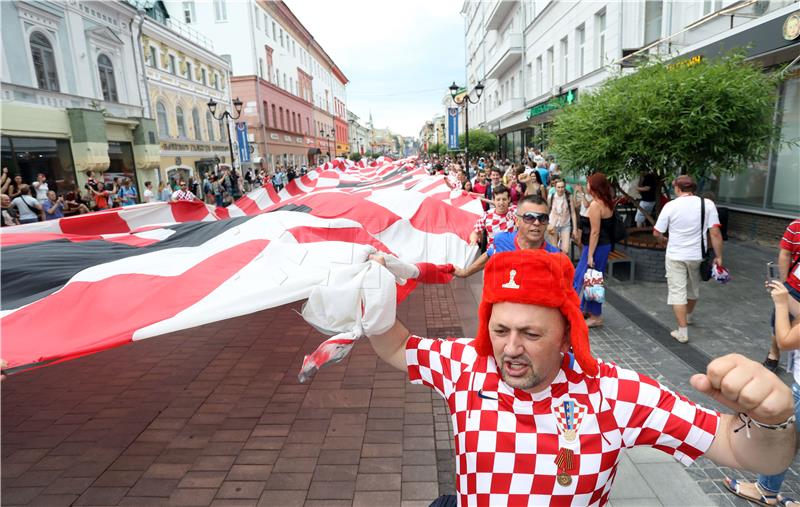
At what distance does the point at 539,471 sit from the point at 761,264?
864 cm

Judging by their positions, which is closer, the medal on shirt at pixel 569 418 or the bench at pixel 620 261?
the medal on shirt at pixel 569 418

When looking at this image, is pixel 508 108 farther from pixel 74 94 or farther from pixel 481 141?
pixel 74 94

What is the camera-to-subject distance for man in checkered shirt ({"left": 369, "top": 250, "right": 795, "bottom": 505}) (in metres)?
1.38

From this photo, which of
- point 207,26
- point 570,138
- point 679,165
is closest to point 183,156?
point 207,26

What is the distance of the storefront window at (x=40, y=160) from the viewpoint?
13719mm

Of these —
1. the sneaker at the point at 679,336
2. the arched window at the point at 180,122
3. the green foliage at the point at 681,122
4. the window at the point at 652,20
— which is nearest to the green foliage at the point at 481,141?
the arched window at the point at 180,122

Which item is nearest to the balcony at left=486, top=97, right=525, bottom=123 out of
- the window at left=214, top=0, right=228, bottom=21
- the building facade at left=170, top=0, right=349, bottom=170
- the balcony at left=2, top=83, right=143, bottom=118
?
the building facade at left=170, top=0, right=349, bottom=170

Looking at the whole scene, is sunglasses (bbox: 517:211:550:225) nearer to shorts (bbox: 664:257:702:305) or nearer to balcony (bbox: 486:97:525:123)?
shorts (bbox: 664:257:702:305)

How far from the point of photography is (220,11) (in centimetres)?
3344

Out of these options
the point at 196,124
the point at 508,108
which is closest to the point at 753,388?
the point at 508,108

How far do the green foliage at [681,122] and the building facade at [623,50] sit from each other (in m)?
1.54

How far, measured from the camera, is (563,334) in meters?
1.45

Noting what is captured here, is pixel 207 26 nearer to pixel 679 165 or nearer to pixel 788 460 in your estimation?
pixel 679 165

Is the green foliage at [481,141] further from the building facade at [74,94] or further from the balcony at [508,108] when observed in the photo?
the building facade at [74,94]
